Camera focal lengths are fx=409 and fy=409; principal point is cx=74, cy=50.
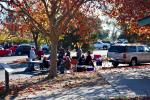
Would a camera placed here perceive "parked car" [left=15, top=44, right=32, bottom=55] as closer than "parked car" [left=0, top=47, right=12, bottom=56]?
No

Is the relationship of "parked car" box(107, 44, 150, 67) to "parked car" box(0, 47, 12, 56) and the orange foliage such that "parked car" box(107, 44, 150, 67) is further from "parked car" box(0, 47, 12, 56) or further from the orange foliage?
"parked car" box(0, 47, 12, 56)

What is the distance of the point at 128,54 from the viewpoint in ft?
105

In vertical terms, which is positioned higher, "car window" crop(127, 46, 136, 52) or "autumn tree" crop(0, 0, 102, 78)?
"autumn tree" crop(0, 0, 102, 78)

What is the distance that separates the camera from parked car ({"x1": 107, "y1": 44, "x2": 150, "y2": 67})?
3177 cm

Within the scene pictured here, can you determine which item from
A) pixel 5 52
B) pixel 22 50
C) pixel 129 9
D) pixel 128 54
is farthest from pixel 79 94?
pixel 5 52

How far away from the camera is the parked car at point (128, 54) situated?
31773 mm

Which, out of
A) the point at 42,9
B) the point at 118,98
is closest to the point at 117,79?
the point at 118,98

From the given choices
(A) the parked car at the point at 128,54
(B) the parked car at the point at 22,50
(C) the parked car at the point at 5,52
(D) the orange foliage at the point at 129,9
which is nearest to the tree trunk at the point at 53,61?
(D) the orange foliage at the point at 129,9

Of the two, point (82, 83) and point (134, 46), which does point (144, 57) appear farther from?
point (82, 83)

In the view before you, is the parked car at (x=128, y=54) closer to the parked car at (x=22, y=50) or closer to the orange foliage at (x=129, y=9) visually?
the orange foliage at (x=129, y=9)

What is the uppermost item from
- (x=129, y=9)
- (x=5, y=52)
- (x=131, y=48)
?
(x=129, y=9)

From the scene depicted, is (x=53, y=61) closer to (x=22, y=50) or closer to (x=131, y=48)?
(x=131, y=48)

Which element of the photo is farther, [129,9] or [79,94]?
[129,9]

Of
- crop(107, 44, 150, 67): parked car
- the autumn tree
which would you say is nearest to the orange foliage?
the autumn tree
